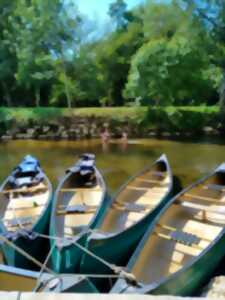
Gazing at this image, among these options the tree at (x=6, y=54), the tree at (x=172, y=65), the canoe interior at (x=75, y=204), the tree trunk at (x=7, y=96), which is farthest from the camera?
the tree trunk at (x=7, y=96)

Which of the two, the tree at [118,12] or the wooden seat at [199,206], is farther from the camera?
the tree at [118,12]

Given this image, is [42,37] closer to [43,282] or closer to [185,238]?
[185,238]

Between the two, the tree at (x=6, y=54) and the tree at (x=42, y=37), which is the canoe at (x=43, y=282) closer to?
the tree at (x=42, y=37)

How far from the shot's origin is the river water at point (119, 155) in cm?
1393

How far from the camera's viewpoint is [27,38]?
24203 millimetres

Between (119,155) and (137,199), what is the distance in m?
8.47

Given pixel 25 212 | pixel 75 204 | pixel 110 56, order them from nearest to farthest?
pixel 25 212
pixel 75 204
pixel 110 56

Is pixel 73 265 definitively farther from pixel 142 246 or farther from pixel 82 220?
pixel 82 220

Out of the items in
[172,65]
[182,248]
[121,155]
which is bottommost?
[182,248]

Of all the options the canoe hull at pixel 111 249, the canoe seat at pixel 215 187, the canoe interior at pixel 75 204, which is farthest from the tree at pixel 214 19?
the canoe hull at pixel 111 249

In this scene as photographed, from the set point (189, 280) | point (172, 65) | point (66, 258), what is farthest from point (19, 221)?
point (172, 65)

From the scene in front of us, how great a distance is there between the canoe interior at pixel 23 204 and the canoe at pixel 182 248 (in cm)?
227

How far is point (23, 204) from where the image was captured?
28.7 ft

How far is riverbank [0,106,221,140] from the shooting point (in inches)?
912
